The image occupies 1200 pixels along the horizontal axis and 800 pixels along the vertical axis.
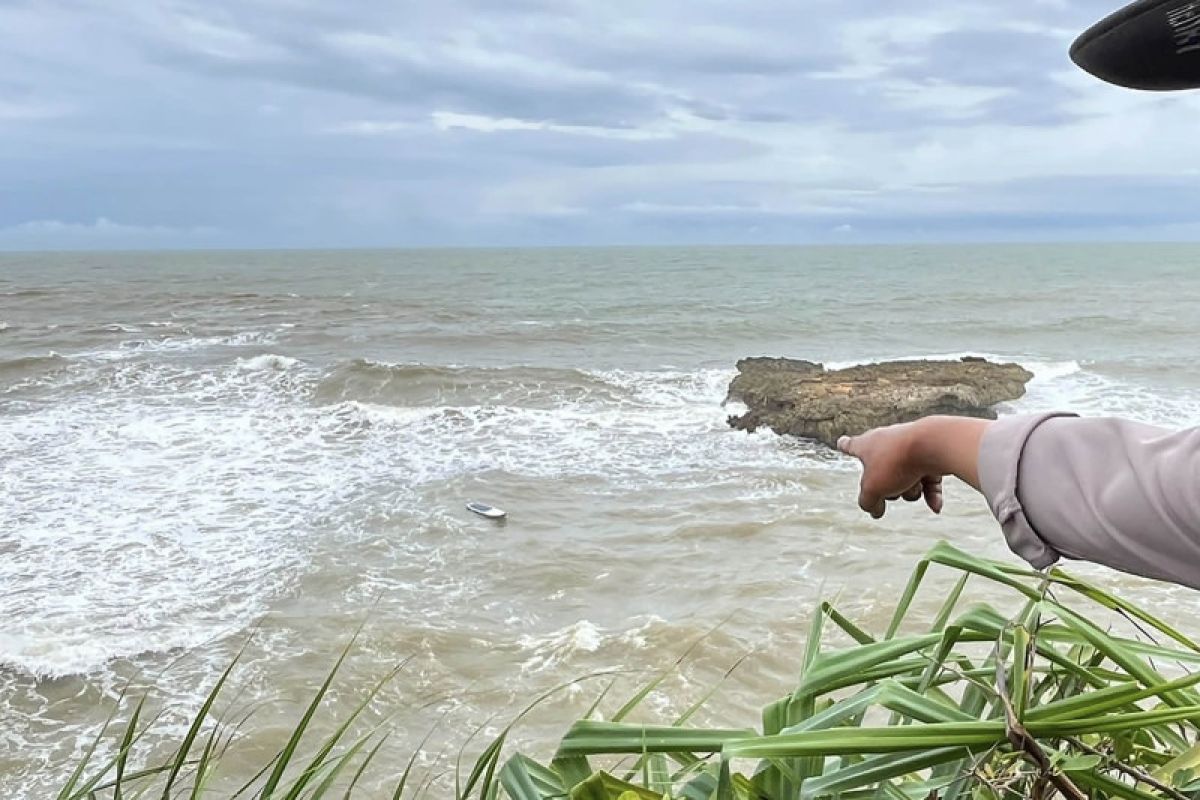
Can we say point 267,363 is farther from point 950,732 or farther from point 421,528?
point 950,732

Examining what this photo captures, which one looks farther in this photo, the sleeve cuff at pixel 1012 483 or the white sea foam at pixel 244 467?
the white sea foam at pixel 244 467

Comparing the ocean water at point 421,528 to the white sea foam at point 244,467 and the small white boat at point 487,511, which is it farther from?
the small white boat at point 487,511

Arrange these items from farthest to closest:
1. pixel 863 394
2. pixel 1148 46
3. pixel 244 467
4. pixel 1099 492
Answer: pixel 863 394 → pixel 244 467 → pixel 1148 46 → pixel 1099 492

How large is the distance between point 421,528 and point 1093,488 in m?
9.42

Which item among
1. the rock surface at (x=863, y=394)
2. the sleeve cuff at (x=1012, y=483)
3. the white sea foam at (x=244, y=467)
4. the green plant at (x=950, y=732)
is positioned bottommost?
the white sea foam at (x=244, y=467)

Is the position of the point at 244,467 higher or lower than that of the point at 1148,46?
lower

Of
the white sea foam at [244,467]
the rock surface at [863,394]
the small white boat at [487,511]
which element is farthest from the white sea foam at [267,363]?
the small white boat at [487,511]

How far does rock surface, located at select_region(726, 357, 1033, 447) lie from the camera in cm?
1328

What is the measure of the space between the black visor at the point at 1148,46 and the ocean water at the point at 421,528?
9.84 feet

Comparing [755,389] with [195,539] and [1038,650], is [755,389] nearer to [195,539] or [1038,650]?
[195,539]

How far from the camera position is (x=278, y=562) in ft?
28.7

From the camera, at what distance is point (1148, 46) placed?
0.91m

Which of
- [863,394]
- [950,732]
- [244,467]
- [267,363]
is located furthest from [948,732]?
[267,363]

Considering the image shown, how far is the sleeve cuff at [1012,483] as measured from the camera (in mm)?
859
